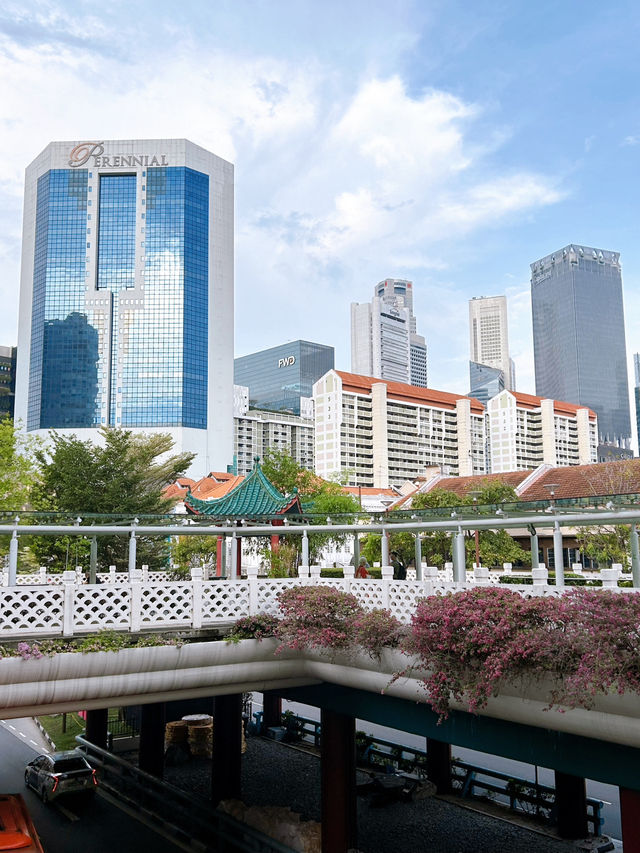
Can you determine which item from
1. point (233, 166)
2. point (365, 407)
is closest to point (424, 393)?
point (365, 407)

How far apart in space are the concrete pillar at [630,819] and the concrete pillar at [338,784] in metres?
6.71

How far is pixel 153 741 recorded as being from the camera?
24172 mm

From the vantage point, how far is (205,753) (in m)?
28.0

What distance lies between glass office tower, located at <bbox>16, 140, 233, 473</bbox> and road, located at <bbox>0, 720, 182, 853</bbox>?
10162 centimetres

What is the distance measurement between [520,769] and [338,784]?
14066 millimetres

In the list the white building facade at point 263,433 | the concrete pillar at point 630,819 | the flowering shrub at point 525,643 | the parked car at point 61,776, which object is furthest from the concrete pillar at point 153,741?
the white building facade at point 263,433

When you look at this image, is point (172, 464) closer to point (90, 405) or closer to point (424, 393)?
point (90, 405)

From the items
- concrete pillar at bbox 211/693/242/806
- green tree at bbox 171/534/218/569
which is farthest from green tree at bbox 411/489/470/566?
concrete pillar at bbox 211/693/242/806

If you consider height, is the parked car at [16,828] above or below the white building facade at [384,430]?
below

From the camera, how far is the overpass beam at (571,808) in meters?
18.5

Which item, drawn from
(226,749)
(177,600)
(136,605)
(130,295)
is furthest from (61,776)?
(130,295)

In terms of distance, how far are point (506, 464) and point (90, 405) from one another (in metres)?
86.4

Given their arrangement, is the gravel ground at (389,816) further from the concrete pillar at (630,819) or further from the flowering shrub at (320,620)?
the concrete pillar at (630,819)

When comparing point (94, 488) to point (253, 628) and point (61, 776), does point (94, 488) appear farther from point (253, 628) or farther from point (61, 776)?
point (253, 628)
